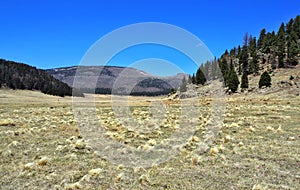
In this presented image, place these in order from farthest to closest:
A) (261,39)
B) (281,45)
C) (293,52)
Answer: (261,39) → (281,45) → (293,52)

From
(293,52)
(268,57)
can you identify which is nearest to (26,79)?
(268,57)

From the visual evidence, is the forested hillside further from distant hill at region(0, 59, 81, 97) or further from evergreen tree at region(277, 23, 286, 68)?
distant hill at region(0, 59, 81, 97)

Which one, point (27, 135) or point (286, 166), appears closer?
point (286, 166)

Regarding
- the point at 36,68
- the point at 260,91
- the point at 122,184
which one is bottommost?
the point at 122,184

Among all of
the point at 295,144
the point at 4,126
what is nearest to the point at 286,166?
the point at 295,144

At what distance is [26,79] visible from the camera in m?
146

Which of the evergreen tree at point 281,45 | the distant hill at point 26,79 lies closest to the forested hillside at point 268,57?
the evergreen tree at point 281,45

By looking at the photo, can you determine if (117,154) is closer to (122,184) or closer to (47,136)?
(122,184)

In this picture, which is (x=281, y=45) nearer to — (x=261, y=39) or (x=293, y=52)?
(x=293, y=52)

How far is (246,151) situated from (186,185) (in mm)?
5681

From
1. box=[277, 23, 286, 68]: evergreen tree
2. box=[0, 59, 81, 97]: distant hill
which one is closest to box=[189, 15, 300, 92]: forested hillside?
box=[277, 23, 286, 68]: evergreen tree

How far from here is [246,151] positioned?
514 inches

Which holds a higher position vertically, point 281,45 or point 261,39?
point 261,39

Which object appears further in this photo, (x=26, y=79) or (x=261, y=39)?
(x=26, y=79)
